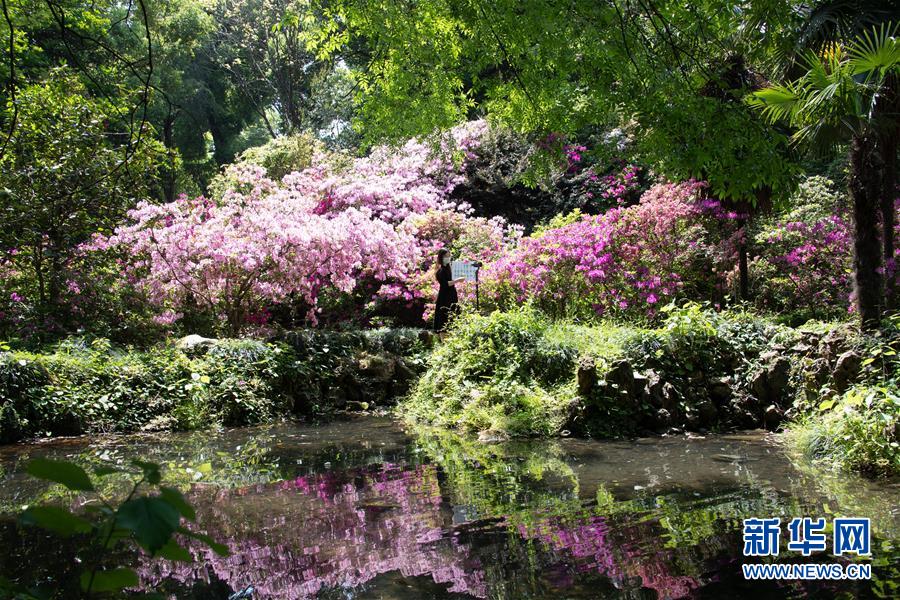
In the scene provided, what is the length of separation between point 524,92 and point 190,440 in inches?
218

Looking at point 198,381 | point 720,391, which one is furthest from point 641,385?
point 198,381

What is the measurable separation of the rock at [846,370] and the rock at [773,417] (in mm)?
857

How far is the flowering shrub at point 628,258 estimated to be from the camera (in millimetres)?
12023

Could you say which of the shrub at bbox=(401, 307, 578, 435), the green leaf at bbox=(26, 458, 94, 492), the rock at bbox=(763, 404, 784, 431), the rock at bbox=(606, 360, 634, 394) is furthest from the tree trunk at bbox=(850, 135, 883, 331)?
the green leaf at bbox=(26, 458, 94, 492)

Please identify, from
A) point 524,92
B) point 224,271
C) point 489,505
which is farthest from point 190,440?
Answer: point 524,92

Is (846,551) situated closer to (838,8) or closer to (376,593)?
(376,593)

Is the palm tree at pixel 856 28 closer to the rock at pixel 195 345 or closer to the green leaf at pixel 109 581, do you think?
the green leaf at pixel 109 581

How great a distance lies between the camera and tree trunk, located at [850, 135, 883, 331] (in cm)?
667

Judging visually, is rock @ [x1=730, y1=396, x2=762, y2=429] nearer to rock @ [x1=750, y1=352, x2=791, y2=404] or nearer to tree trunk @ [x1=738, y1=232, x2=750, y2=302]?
rock @ [x1=750, y1=352, x2=791, y2=404]

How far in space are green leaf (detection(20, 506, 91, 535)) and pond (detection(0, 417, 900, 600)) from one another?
817 millimetres

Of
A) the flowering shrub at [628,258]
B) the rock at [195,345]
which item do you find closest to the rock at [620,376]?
the flowering shrub at [628,258]

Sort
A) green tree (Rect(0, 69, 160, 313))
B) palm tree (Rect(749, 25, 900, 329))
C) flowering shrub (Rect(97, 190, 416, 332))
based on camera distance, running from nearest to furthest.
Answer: palm tree (Rect(749, 25, 900, 329))
green tree (Rect(0, 69, 160, 313))
flowering shrub (Rect(97, 190, 416, 332))

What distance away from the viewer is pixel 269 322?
14.0 meters

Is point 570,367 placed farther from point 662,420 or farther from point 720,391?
point 720,391
